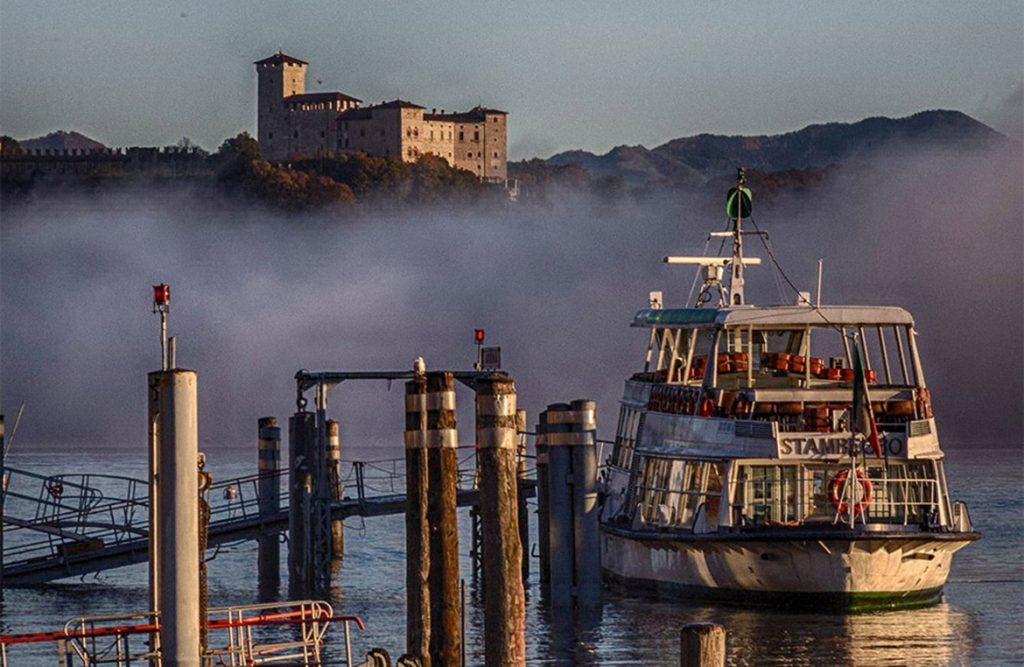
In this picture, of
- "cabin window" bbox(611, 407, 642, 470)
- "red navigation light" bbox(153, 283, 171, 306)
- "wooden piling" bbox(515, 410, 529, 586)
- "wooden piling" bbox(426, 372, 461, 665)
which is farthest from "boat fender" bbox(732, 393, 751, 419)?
"red navigation light" bbox(153, 283, 171, 306)

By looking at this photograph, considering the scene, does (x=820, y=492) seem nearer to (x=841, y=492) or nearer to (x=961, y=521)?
(x=841, y=492)

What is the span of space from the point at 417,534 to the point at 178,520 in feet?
28.8

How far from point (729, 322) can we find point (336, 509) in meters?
12.5

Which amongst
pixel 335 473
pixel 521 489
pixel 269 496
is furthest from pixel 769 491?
pixel 335 473

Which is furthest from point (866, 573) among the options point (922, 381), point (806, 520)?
point (922, 381)

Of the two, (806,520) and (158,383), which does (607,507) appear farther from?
(158,383)

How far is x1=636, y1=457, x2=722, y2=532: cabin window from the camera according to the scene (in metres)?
45.2

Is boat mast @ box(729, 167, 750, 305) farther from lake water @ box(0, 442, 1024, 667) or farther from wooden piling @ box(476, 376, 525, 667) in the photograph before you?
wooden piling @ box(476, 376, 525, 667)

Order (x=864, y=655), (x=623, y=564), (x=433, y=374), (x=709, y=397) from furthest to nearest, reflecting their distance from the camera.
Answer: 1. (x=623, y=564)
2. (x=709, y=397)
3. (x=864, y=655)
4. (x=433, y=374)

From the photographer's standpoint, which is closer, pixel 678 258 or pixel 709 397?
pixel 709 397

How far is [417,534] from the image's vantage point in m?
32.2

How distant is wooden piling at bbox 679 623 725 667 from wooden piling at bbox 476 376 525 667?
8.07m

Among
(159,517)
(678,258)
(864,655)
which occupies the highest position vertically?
(678,258)

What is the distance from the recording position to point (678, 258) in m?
50.7
